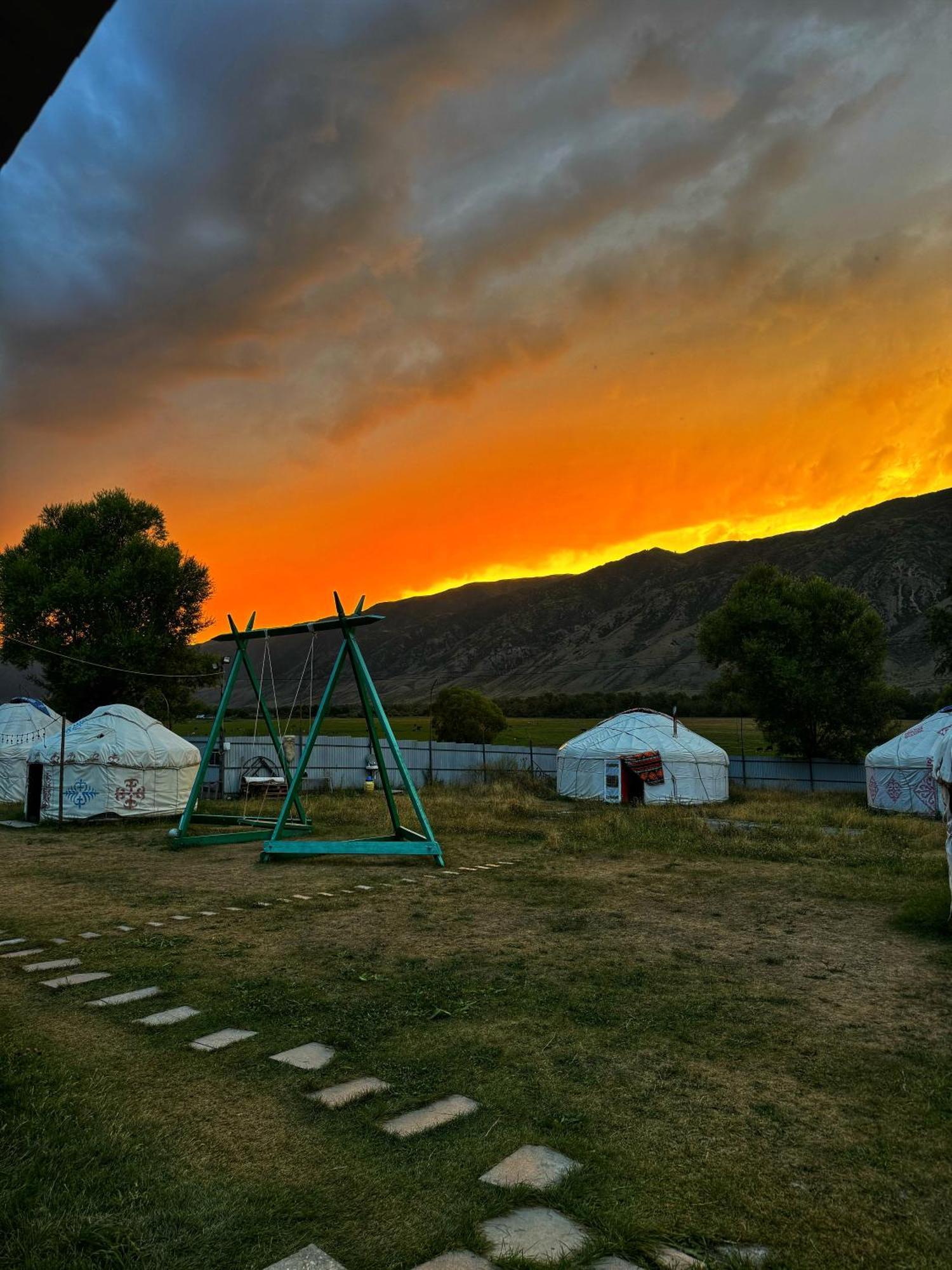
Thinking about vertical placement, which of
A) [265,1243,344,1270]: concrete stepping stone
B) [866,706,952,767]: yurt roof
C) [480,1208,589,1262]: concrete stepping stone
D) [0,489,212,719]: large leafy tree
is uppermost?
[0,489,212,719]: large leafy tree

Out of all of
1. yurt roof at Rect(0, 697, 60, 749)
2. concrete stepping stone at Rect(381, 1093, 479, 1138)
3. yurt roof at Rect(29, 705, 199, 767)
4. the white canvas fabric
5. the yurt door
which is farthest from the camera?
the yurt door

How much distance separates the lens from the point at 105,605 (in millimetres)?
27062

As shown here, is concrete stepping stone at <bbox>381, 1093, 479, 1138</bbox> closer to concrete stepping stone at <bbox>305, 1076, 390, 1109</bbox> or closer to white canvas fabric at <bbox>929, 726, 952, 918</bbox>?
concrete stepping stone at <bbox>305, 1076, 390, 1109</bbox>

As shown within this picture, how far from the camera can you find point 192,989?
18.3 ft

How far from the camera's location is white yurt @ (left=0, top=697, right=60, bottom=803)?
22938 millimetres

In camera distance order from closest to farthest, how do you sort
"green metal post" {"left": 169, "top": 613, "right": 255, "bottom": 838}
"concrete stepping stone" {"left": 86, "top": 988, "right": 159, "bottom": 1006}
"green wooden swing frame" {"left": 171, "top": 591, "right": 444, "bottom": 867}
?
"concrete stepping stone" {"left": 86, "top": 988, "right": 159, "bottom": 1006}, "green wooden swing frame" {"left": 171, "top": 591, "right": 444, "bottom": 867}, "green metal post" {"left": 169, "top": 613, "right": 255, "bottom": 838}

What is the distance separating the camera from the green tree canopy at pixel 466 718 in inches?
1743

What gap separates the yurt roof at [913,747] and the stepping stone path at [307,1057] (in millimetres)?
20859

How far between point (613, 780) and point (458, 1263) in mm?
22283

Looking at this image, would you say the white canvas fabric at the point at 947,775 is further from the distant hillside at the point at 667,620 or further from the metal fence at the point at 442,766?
the distant hillside at the point at 667,620

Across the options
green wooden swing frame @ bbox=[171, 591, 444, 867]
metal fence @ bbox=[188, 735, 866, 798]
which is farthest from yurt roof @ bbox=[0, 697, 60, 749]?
green wooden swing frame @ bbox=[171, 591, 444, 867]

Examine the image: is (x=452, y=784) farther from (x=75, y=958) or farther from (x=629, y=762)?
(x=75, y=958)

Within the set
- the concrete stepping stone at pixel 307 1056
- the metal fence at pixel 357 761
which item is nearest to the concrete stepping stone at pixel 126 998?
the concrete stepping stone at pixel 307 1056

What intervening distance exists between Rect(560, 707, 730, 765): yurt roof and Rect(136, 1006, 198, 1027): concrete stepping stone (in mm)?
20040
